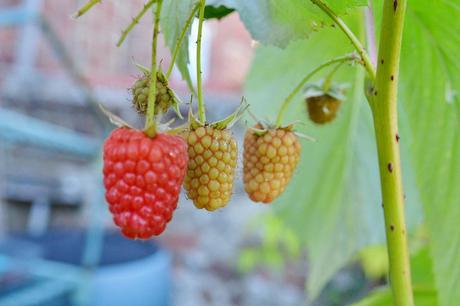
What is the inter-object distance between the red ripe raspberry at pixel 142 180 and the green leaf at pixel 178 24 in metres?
0.07

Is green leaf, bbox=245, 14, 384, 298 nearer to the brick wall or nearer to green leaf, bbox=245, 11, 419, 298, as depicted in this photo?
green leaf, bbox=245, 11, 419, 298

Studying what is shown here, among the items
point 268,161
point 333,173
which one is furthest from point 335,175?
point 268,161

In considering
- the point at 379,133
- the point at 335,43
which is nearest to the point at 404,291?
the point at 379,133

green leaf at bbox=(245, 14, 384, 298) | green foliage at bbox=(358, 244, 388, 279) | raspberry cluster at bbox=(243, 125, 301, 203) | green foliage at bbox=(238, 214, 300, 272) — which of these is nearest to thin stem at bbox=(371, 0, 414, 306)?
raspberry cluster at bbox=(243, 125, 301, 203)

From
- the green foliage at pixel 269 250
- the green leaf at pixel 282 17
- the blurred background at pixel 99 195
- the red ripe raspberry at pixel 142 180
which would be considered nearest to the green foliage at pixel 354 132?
the green leaf at pixel 282 17

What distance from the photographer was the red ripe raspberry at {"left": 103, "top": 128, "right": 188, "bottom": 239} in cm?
34

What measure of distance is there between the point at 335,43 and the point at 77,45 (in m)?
2.84

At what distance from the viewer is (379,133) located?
13.5 inches

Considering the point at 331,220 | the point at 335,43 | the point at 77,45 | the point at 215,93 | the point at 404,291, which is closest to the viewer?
the point at 404,291

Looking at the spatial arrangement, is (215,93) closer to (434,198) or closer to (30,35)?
(30,35)

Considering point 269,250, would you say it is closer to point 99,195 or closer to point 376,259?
point 99,195

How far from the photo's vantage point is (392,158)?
340mm

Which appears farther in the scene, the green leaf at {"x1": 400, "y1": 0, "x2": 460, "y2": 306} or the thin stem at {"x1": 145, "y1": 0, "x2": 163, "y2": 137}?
the green leaf at {"x1": 400, "y1": 0, "x2": 460, "y2": 306}

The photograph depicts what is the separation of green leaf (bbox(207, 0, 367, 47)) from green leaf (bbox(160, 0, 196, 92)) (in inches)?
1.5
